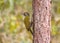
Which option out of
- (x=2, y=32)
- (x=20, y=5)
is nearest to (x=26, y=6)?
(x=20, y=5)

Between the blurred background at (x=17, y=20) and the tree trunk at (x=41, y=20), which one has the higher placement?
the tree trunk at (x=41, y=20)

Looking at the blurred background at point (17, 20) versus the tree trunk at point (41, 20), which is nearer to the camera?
the tree trunk at point (41, 20)

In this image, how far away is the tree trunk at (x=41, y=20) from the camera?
4.50ft

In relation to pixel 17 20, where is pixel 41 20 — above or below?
above

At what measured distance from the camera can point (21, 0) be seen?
2658 millimetres

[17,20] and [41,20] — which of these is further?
[17,20]

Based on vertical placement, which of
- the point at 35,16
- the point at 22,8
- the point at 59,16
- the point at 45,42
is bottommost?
the point at 59,16

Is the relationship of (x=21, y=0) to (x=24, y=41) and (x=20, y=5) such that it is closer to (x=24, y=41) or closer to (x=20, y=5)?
(x=20, y=5)

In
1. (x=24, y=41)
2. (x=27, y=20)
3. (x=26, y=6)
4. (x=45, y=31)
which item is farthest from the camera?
(x=24, y=41)

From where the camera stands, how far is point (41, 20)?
4.53 feet

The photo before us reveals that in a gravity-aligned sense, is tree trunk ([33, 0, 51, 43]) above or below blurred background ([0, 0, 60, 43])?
above

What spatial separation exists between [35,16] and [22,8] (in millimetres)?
1505

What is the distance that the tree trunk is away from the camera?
4.50 feet

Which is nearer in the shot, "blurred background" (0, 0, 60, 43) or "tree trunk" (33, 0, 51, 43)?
"tree trunk" (33, 0, 51, 43)
